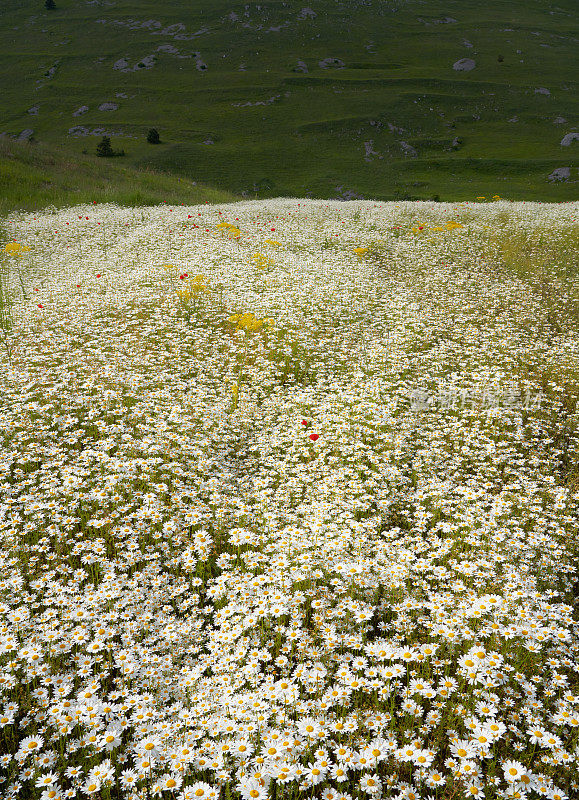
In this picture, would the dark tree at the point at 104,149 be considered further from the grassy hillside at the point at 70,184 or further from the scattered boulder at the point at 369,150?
the scattered boulder at the point at 369,150

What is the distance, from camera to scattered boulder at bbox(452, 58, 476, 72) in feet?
306

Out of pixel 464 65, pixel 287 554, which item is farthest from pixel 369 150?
pixel 287 554

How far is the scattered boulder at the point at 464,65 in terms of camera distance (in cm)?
9312

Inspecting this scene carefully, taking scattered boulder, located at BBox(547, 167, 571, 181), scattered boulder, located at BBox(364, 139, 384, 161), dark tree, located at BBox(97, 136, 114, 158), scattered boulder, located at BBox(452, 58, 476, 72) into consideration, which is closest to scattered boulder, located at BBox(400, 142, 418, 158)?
scattered boulder, located at BBox(364, 139, 384, 161)

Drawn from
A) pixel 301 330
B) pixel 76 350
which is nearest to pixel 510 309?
pixel 301 330

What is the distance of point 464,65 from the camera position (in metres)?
93.8

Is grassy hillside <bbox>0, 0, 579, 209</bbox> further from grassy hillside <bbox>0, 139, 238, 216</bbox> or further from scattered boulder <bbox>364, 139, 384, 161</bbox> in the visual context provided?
grassy hillside <bbox>0, 139, 238, 216</bbox>

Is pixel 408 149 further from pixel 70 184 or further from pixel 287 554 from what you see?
pixel 287 554

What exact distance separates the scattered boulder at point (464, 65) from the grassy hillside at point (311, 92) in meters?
1.55

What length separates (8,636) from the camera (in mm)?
3670

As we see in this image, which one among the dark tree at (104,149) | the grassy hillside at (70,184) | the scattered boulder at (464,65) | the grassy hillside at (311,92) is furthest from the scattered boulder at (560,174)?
the scattered boulder at (464,65)

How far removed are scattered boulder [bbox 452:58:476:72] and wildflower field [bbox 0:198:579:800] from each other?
354ft

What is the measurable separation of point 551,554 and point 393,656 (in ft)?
7.36

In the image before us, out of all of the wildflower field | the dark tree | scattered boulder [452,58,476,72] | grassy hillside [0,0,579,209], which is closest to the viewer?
the wildflower field
